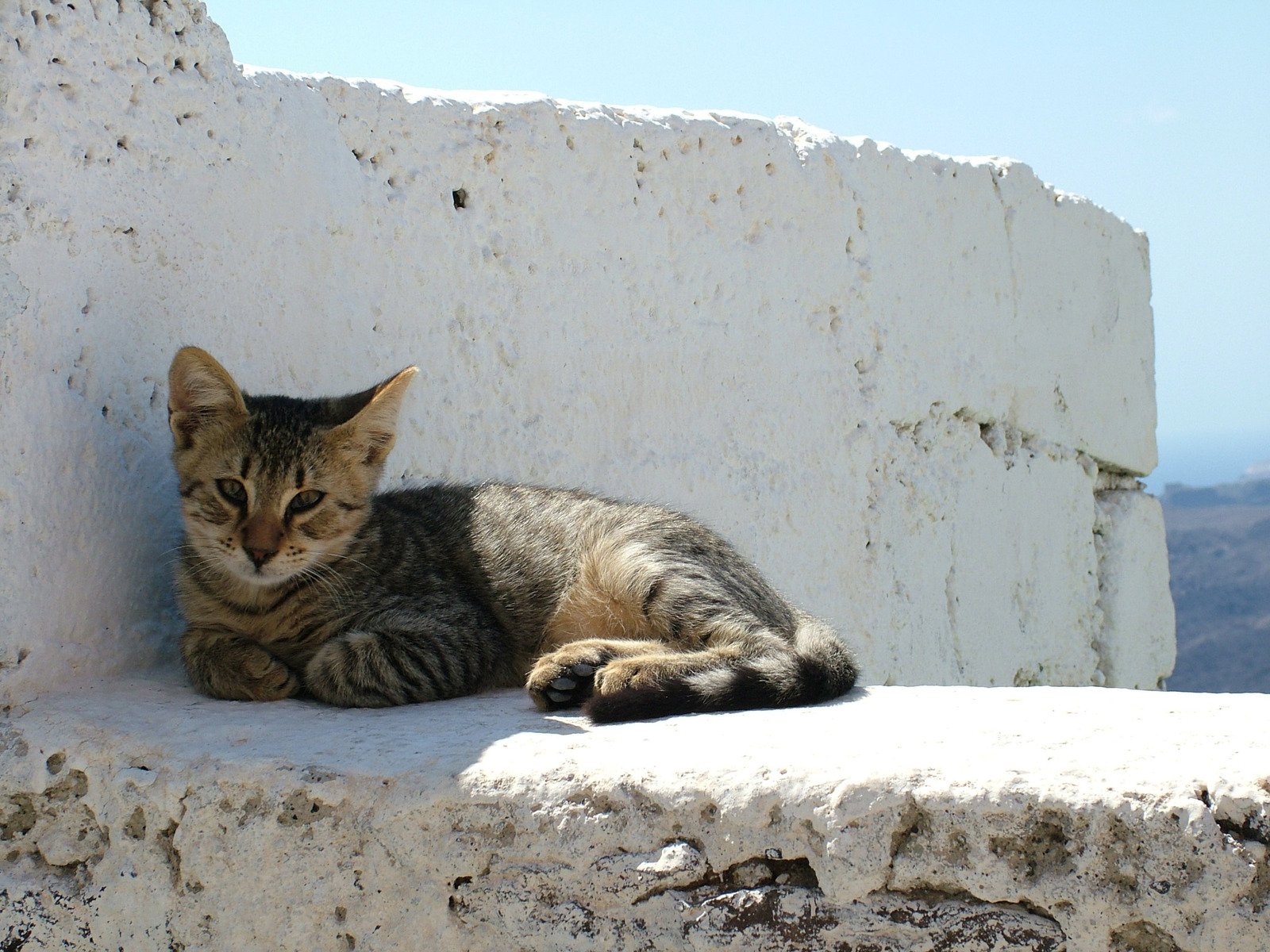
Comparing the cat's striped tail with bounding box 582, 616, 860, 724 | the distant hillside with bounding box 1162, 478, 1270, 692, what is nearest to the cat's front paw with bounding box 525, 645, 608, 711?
the cat's striped tail with bounding box 582, 616, 860, 724

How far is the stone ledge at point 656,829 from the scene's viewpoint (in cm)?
194

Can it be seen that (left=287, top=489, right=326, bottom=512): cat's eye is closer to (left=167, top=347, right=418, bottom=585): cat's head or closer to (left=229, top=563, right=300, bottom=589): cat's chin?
(left=167, top=347, right=418, bottom=585): cat's head

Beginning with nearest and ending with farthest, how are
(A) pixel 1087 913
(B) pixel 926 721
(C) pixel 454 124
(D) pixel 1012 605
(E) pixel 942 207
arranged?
(A) pixel 1087 913 → (B) pixel 926 721 → (C) pixel 454 124 → (E) pixel 942 207 → (D) pixel 1012 605

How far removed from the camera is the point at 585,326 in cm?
402

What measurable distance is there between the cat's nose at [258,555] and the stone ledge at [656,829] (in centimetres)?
44

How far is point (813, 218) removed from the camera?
4465 mm

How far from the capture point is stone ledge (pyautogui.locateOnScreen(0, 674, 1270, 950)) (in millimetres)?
1938

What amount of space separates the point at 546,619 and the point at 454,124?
4.91ft

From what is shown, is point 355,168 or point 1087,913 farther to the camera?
point 355,168

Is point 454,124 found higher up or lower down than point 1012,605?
higher up

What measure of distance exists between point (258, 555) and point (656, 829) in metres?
1.31

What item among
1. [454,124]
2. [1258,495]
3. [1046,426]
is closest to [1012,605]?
[1046,426]

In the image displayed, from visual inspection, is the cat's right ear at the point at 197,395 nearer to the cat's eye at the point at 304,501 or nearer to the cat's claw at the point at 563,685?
the cat's eye at the point at 304,501

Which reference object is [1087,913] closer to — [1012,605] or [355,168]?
[355,168]
